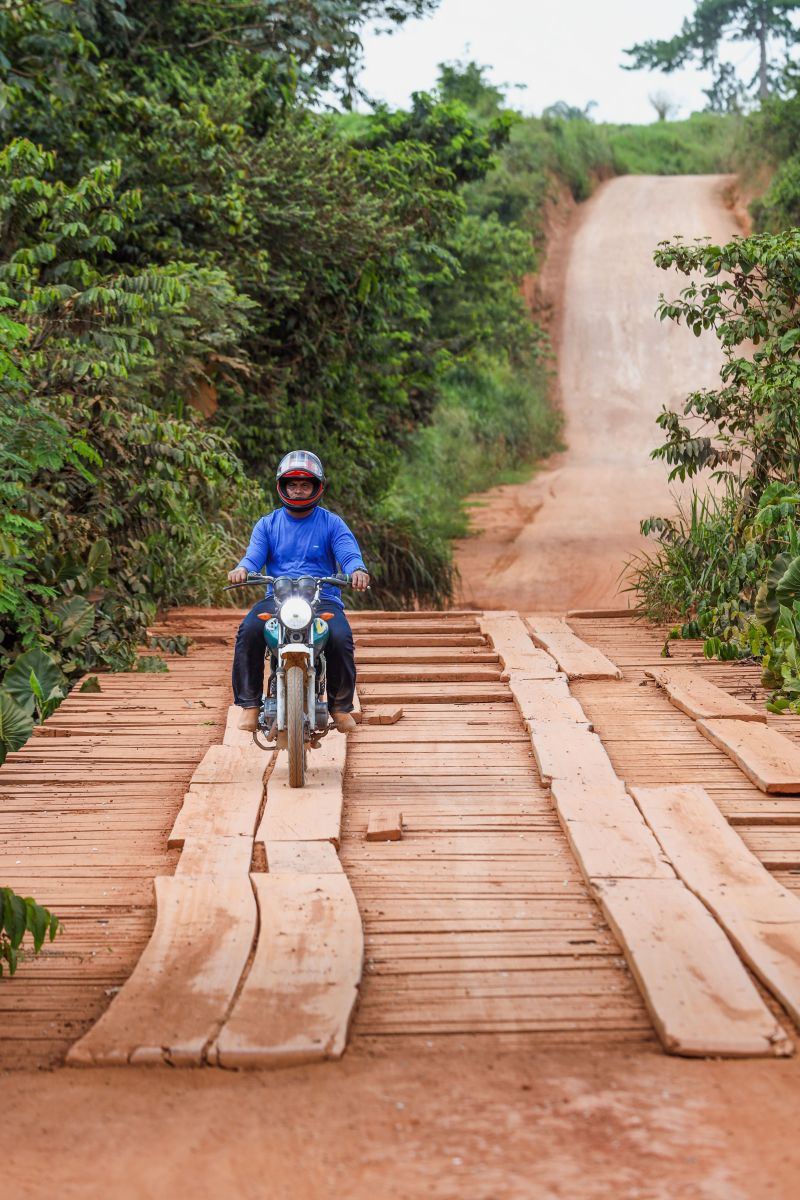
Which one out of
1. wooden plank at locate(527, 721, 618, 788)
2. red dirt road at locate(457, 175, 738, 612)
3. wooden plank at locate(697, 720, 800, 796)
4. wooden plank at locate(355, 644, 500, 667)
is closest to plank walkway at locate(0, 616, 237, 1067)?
wooden plank at locate(355, 644, 500, 667)

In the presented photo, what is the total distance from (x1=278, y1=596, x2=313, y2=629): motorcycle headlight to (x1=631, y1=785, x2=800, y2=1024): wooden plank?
1.52 metres

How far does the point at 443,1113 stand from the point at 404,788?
2816mm

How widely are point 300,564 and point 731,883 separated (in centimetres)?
260

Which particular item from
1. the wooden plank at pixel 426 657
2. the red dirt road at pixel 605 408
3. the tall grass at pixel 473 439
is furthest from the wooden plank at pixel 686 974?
the tall grass at pixel 473 439

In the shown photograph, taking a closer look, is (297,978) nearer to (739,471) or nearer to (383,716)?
(383,716)

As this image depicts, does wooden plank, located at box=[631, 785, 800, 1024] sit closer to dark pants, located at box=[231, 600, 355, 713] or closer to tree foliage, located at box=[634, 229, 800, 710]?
dark pants, located at box=[231, 600, 355, 713]

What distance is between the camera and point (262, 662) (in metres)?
6.13

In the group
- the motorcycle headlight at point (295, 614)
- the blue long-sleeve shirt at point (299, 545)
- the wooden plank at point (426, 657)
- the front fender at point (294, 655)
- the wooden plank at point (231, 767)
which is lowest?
the wooden plank at point (426, 657)

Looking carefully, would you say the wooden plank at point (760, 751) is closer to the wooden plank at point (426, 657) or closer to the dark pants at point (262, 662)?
the dark pants at point (262, 662)

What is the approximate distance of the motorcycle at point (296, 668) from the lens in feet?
18.5

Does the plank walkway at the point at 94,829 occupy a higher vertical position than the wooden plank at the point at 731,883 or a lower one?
lower

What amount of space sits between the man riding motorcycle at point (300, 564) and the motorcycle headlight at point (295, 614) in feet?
0.72

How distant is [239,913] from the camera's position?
4.21 m

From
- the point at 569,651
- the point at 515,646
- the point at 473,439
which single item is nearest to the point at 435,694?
the point at 515,646
